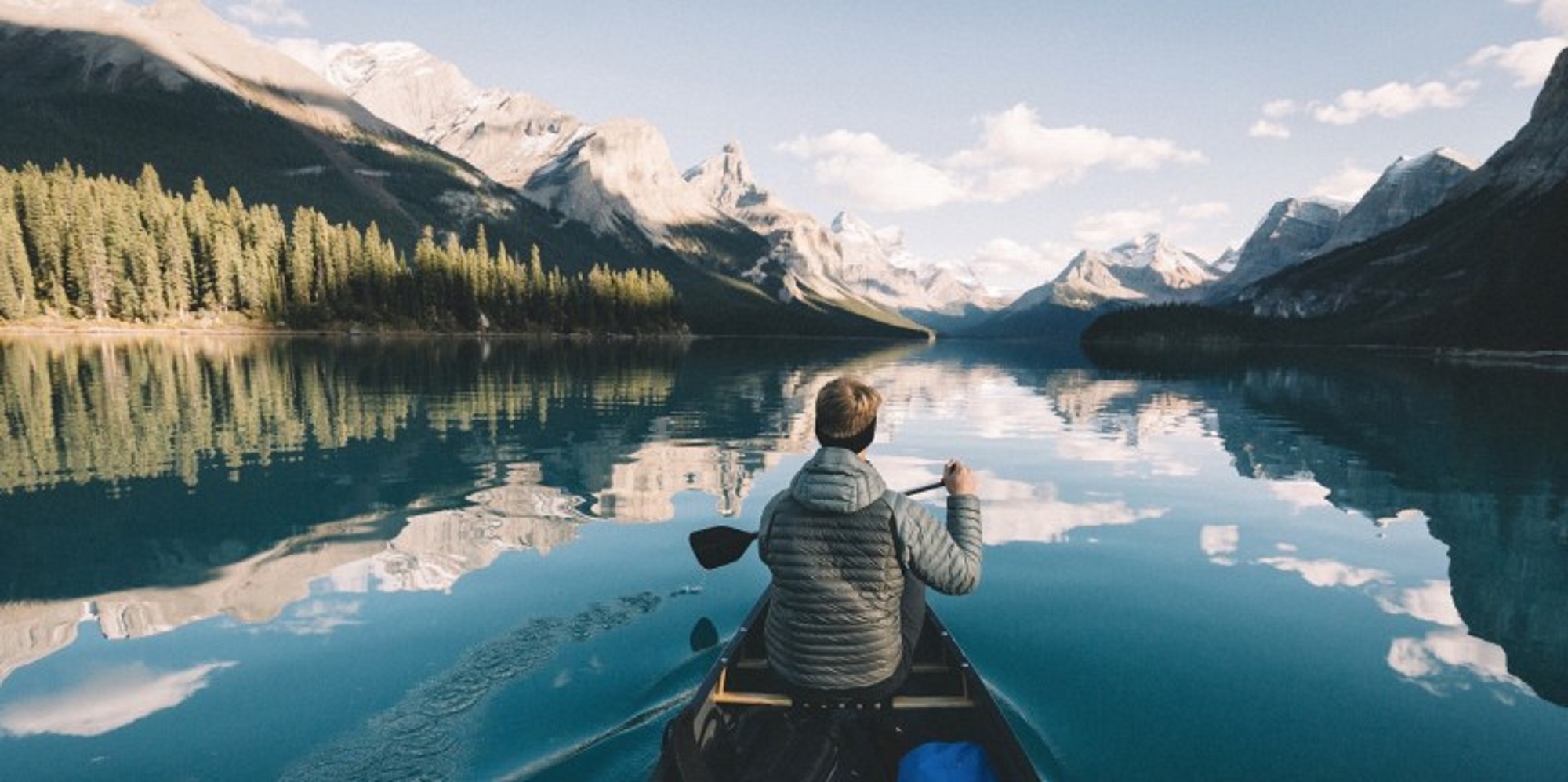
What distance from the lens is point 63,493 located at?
2091 centimetres

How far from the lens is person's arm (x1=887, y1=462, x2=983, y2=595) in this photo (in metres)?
6.43

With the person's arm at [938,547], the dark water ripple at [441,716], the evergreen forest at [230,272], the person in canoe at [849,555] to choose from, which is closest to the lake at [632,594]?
the dark water ripple at [441,716]

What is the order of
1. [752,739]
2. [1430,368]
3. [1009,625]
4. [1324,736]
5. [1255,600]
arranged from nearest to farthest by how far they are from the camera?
[752,739]
[1324,736]
[1009,625]
[1255,600]
[1430,368]

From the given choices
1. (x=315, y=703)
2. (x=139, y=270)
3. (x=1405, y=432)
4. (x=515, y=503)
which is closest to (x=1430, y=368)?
(x=1405, y=432)

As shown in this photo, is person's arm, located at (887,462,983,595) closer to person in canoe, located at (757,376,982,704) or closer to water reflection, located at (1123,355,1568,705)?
person in canoe, located at (757,376,982,704)

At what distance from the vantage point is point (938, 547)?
6562 millimetres

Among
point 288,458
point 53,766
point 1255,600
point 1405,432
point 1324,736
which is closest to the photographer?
point 53,766

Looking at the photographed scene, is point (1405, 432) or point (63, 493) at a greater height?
point (63, 493)

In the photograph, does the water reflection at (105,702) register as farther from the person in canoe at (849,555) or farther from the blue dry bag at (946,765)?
the blue dry bag at (946,765)

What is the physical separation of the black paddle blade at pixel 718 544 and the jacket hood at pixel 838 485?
3.70 m

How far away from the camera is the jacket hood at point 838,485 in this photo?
6125mm

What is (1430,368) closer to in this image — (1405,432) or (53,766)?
(1405,432)

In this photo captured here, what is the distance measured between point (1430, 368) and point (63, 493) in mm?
146811

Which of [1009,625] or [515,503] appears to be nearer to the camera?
[1009,625]
